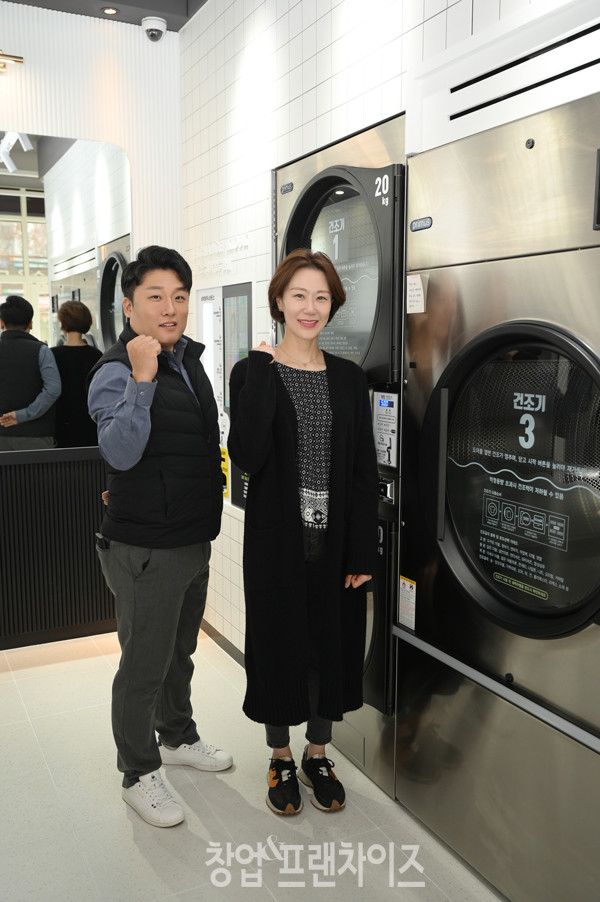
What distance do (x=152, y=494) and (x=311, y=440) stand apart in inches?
18.7

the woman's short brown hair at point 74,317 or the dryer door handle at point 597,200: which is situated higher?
the dryer door handle at point 597,200

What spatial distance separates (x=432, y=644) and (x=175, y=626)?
76cm

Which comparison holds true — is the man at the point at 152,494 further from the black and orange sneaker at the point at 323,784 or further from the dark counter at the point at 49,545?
the dark counter at the point at 49,545

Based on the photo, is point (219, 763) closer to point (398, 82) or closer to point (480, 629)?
point (480, 629)

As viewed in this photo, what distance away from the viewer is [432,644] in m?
2.03

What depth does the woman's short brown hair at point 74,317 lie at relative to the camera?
344cm

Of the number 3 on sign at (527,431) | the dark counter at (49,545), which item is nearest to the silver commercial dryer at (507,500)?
the number 3 on sign at (527,431)

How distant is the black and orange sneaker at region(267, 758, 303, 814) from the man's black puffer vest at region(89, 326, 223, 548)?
2.50ft

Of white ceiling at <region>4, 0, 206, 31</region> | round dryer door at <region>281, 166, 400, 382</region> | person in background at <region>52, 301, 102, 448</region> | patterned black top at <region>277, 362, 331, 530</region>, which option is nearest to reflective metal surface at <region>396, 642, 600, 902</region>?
patterned black top at <region>277, 362, 331, 530</region>

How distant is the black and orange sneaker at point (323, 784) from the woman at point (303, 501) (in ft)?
0.32

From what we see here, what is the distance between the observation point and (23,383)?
3.34 metres

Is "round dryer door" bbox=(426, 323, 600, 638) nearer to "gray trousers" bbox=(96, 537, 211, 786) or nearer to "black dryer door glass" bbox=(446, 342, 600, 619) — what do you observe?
"black dryer door glass" bbox=(446, 342, 600, 619)

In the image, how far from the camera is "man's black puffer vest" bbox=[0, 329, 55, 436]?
3301mm

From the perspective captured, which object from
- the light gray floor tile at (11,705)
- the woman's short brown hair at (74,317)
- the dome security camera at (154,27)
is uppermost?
the dome security camera at (154,27)
